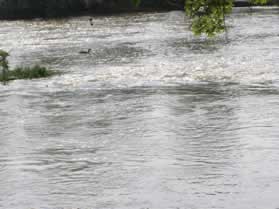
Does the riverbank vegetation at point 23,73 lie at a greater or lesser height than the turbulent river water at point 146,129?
lesser

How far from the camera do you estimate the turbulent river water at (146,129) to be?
17.0 metres

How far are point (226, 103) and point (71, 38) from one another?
1401 inches

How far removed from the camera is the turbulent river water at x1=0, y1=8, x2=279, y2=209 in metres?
17.0

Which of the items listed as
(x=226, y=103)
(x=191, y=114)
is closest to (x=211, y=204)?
(x=191, y=114)

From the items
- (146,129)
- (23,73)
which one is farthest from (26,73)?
(146,129)

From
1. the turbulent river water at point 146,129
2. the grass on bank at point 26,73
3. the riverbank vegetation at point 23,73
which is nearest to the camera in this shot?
the turbulent river water at point 146,129

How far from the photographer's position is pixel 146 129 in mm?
24688

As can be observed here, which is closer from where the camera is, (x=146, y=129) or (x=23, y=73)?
(x=146, y=129)

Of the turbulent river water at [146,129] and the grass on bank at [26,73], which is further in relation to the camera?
the grass on bank at [26,73]

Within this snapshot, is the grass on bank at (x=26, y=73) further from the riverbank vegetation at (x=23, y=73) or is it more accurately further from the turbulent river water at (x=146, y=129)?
the turbulent river water at (x=146, y=129)

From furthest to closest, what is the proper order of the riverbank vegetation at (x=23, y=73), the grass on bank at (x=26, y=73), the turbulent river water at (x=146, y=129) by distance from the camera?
1. the grass on bank at (x=26, y=73)
2. the riverbank vegetation at (x=23, y=73)
3. the turbulent river water at (x=146, y=129)

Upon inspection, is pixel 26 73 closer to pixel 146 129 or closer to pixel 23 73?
pixel 23 73

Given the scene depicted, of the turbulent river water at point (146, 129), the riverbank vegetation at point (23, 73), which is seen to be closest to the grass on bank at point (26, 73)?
the riverbank vegetation at point (23, 73)

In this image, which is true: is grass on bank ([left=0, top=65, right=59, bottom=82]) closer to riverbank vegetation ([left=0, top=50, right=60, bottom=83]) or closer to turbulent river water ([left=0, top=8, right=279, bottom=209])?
riverbank vegetation ([left=0, top=50, right=60, bottom=83])
